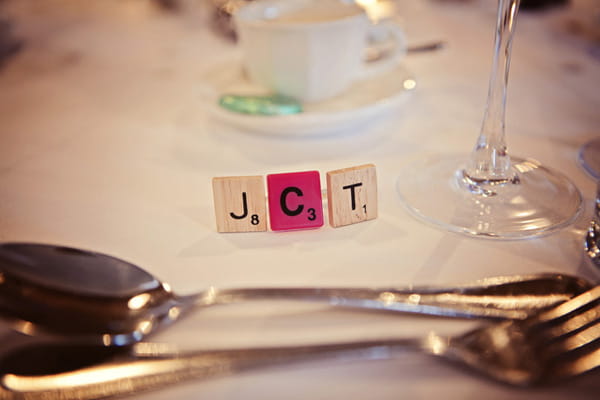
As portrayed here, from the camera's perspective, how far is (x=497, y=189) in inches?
17.6

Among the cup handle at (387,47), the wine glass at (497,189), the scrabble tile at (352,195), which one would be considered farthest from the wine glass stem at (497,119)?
the cup handle at (387,47)

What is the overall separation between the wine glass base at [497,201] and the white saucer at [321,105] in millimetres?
102

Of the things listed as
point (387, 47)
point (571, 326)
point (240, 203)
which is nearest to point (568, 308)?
point (571, 326)

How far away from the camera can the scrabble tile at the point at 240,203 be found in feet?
1.32

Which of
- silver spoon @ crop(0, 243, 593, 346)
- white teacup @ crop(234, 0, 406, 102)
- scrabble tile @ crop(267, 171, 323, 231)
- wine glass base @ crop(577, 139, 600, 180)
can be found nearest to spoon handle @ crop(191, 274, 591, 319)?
silver spoon @ crop(0, 243, 593, 346)

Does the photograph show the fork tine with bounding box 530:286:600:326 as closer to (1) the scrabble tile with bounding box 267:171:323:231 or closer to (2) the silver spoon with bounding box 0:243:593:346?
(2) the silver spoon with bounding box 0:243:593:346

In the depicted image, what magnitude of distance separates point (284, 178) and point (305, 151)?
0.16 meters

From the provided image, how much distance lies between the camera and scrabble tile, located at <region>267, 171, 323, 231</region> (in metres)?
0.40

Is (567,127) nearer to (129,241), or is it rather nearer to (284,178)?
(284,178)

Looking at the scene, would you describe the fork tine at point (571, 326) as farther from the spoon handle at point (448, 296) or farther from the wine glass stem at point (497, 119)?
the wine glass stem at point (497, 119)

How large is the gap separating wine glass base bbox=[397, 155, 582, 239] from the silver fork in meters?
0.11

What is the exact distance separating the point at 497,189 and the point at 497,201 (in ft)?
0.06

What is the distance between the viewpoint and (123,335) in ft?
0.98

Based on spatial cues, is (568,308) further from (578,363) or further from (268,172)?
(268,172)
